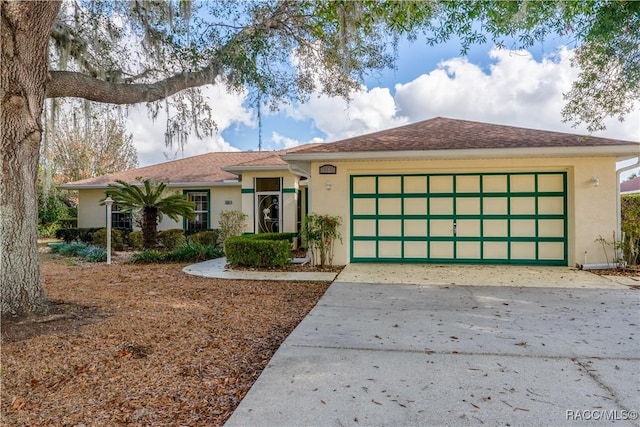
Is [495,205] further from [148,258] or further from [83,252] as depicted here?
[83,252]

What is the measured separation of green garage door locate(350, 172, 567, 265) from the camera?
8781mm

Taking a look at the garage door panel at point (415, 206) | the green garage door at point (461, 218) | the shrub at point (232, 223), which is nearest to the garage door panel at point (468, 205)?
the green garage door at point (461, 218)

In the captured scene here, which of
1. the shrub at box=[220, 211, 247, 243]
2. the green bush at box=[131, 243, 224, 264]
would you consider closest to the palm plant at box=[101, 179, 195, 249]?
the shrub at box=[220, 211, 247, 243]

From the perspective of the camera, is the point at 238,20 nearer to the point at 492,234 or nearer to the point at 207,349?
the point at 207,349

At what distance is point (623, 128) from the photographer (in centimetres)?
858

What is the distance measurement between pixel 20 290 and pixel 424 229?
7.98 meters

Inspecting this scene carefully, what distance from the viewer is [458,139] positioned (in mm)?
8836

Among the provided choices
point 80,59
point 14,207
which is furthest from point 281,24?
point 14,207

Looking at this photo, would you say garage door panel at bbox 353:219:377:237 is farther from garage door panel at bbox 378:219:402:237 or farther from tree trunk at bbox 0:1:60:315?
tree trunk at bbox 0:1:60:315

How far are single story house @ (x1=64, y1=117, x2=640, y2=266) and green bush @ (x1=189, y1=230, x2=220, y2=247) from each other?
5326 mm

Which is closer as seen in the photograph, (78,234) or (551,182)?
(551,182)

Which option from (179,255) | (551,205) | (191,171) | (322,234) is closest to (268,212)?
(179,255)

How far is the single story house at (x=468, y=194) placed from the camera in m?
8.34

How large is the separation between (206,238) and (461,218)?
8912 mm
